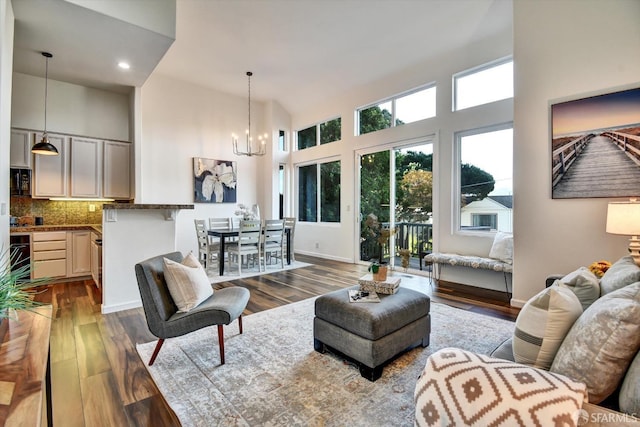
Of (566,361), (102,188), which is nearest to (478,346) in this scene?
(566,361)

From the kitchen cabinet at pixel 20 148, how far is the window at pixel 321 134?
16.6 feet

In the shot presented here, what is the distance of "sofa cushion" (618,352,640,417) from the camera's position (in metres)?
0.90

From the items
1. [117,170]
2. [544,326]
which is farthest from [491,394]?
[117,170]

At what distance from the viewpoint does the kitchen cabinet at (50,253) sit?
14.6ft

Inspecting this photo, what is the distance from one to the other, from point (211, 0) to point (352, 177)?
3.75 meters

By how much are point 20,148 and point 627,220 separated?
751 centimetres

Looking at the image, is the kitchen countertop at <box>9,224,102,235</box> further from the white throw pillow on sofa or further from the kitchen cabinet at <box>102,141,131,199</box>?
the white throw pillow on sofa

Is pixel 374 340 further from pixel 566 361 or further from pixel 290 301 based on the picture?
pixel 290 301

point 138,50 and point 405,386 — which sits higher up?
point 138,50

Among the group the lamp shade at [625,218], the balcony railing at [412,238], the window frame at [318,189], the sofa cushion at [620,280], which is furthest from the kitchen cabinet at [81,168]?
the lamp shade at [625,218]

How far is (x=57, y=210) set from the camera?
5.15 meters

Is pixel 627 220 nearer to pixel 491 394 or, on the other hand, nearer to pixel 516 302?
pixel 516 302

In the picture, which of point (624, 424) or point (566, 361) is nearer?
point (624, 424)

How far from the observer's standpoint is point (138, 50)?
3932 mm
